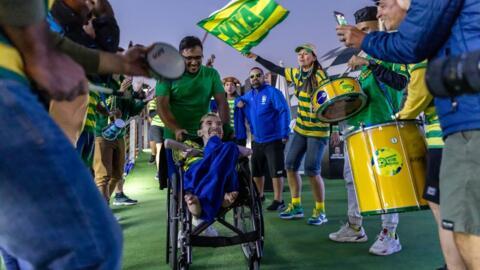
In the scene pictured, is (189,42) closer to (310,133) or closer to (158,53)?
(310,133)

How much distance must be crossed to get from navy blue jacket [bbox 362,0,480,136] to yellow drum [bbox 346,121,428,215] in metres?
0.84

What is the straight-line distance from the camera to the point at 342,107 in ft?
8.55

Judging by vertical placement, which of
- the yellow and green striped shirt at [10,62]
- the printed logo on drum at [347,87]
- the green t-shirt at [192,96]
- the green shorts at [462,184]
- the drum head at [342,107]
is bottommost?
the green shorts at [462,184]

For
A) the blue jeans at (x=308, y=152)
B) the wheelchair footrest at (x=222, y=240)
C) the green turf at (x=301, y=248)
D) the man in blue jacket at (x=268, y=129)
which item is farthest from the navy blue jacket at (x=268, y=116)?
the wheelchair footrest at (x=222, y=240)

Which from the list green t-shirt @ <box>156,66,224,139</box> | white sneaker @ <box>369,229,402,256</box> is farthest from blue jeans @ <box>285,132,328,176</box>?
green t-shirt @ <box>156,66,224,139</box>

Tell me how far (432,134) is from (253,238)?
1.12 metres

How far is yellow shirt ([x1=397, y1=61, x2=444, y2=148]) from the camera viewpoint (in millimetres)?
1930

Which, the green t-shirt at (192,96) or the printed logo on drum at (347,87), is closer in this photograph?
the printed logo on drum at (347,87)

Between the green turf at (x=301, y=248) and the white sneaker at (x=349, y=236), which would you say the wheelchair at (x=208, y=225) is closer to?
the green turf at (x=301, y=248)

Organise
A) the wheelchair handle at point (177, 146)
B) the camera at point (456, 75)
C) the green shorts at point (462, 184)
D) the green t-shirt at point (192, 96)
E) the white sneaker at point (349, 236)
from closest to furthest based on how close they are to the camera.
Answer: the camera at point (456, 75) < the green shorts at point (462, 184) < the wheelchair handle at point (177, 146) < the green t-shirt at point (192, 96) < the white sneaker at point (349, 236)

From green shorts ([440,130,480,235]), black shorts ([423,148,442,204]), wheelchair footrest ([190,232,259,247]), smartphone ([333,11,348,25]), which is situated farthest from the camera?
wheelchair footrest ([190,232,259,247])

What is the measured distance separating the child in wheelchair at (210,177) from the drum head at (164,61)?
162cm

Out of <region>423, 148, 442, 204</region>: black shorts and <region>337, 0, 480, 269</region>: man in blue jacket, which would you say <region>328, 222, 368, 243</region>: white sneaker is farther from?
<region>337, 0, 480, 269</region>: man in blue jacket

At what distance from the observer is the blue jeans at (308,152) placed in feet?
13.2
